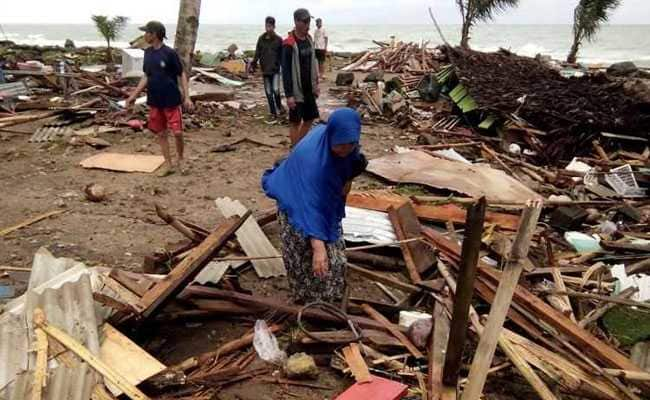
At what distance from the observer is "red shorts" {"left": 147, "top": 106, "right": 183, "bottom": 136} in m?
6.85

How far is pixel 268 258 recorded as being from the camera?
4.61 metres

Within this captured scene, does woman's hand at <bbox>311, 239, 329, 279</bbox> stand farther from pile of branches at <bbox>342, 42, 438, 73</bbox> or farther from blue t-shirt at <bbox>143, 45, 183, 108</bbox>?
pile of branches at <bbox>342, 42, 438, 73</bbox>

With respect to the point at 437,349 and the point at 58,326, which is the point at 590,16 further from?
the point at 58,326

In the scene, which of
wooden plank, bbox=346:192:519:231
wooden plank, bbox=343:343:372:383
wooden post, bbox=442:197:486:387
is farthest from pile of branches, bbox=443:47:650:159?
wooden post, bbox=442:197:486:387

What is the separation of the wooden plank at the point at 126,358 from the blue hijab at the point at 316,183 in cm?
127

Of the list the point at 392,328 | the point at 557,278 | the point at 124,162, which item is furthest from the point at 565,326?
the point at 124,162

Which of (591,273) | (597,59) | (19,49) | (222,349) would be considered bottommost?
(222,349)

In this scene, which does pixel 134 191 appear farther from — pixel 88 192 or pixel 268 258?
pixel 268 258

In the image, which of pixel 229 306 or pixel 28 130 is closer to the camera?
pixel 229 306

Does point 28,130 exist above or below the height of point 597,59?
below

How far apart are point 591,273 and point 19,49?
23015 millimetres

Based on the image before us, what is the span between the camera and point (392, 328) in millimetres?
3701

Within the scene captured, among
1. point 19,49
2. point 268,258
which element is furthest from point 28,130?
point 19,49

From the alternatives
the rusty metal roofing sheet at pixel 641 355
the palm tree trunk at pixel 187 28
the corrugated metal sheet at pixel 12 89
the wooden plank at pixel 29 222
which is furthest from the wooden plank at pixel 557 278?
the corrugated metal sheet at pixel 12 89
